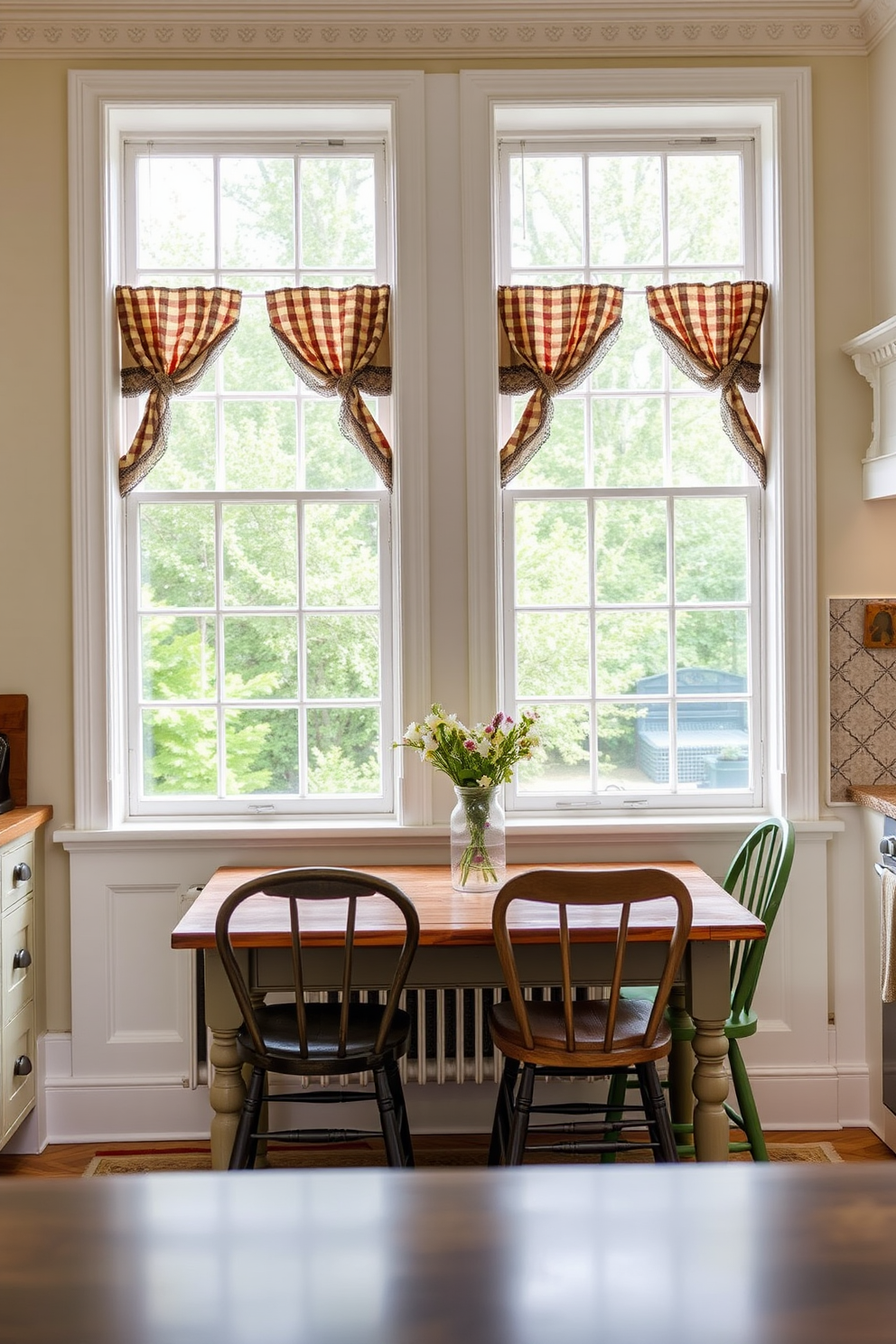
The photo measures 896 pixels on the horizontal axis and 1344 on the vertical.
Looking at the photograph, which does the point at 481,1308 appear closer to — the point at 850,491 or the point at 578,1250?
the point at 578,1250

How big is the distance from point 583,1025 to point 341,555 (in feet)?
5.61

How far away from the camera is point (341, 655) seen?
3777mm

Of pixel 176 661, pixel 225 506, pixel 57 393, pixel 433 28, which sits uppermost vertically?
pixel 433 28

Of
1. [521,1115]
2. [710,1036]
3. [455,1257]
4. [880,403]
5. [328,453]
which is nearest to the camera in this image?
[455,1257]

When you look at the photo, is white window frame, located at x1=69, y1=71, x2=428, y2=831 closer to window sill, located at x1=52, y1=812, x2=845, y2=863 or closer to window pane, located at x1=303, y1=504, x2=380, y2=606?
window sill, located at x1=52, y1=812, x2=845, y2=863

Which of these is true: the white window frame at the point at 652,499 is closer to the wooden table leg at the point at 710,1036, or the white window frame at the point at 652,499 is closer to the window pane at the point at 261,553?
the window pane at the point at 261,553

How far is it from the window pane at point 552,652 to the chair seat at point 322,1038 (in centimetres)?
124

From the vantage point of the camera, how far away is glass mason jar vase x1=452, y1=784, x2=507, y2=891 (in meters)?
A: 3.13

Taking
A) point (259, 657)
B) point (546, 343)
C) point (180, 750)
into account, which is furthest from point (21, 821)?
point (546, 343)

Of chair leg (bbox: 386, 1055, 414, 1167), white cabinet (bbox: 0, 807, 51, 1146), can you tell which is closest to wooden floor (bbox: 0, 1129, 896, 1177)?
white cabinet (bbox: 0, 807, 51, 1146)

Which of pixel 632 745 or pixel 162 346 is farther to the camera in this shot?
pixel 632 745

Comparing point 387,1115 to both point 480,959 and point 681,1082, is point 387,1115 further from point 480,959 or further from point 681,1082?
point 681,1082

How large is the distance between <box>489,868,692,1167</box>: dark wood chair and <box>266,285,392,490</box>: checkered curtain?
1595 mm

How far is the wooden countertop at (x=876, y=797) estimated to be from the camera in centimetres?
330
